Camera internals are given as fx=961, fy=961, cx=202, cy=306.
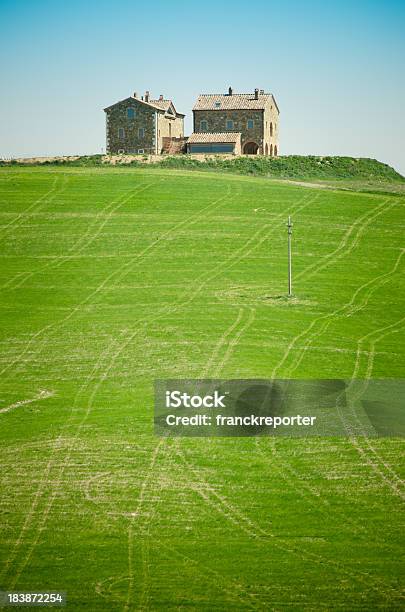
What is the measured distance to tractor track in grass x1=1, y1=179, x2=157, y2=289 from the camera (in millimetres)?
61797

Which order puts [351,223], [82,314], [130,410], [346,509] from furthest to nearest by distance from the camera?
[351,223]
[82,314]
[130,410]
[346,509]

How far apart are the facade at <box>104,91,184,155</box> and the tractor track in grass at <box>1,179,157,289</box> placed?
2568cm

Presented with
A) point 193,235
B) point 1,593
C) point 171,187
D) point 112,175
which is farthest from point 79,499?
point 112,175

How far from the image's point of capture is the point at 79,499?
30.9 metres

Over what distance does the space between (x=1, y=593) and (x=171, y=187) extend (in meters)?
62.6

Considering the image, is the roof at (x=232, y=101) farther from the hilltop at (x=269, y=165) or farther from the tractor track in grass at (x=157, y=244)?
the tractor track in grass at (x=157, y=244)

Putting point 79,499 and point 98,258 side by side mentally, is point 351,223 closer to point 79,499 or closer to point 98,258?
point 98,258

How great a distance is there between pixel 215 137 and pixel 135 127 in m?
9.30

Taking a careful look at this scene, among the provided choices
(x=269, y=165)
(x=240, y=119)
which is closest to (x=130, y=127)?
(x=240, y=119)

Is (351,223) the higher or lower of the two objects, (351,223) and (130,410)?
the higher

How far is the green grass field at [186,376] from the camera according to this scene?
2695 centimetres

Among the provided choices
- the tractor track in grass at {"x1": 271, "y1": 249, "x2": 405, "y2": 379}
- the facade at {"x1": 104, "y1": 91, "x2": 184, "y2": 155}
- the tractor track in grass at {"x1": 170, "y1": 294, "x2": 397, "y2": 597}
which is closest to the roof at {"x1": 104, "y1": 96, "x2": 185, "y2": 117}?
the facade at {"x1": 104, "y1": 91, "x2": 184, "y2": 155}

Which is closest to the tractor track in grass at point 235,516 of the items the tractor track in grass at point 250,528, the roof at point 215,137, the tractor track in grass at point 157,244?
the tractor track in grass at point 250,528

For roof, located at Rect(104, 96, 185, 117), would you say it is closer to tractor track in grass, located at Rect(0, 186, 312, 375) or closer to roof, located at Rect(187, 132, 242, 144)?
roof, located at Rect(187, 132, 242, 144)
